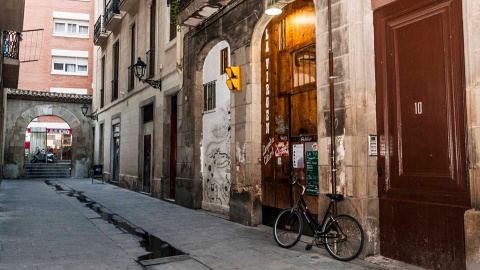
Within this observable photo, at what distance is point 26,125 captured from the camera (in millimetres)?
24297

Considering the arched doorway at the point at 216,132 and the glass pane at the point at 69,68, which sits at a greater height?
the glass pane at the point at 69,68

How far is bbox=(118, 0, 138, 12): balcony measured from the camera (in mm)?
17445

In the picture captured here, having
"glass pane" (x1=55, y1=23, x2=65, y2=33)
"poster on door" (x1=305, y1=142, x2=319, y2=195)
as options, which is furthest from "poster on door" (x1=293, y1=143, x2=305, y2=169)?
"glass pane" (x1=55, y1=23, x2=65, y2=33)

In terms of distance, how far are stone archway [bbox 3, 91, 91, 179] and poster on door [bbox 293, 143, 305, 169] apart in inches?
859

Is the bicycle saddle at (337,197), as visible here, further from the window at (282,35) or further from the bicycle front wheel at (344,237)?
the window at (282,35)

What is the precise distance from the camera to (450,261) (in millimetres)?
4934

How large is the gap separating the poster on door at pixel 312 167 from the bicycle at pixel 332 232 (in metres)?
0.61

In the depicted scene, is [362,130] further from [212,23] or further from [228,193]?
[212,23]

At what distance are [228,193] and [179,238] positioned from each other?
2723 mm

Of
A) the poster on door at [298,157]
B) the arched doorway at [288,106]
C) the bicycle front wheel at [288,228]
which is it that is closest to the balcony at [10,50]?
the arched doorway at [288,106]

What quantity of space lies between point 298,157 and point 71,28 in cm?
3078

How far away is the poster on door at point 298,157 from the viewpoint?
755cm

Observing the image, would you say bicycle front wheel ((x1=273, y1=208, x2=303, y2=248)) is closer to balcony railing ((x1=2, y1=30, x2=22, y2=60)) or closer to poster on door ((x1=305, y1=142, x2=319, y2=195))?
poster on door ((x1=305, y1=142, x2=319, y2=195))

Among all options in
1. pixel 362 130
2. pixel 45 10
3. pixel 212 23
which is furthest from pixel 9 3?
pixel 45 10
